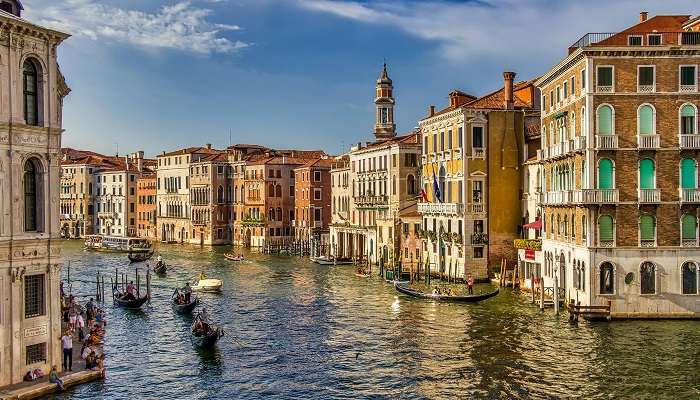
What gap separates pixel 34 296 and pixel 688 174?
867 inches

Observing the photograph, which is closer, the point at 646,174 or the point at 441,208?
the point at 646,174

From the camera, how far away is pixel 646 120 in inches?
1136

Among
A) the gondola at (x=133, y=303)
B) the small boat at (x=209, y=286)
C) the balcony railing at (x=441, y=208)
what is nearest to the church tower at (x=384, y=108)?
the balcony railing at (x=441, y=208)

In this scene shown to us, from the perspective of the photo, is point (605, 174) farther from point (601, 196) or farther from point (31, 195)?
point (31, 195)

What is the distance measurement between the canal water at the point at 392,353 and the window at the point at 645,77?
8337mm

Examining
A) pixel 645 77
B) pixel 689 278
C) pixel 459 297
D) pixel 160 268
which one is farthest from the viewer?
pixel 160 268

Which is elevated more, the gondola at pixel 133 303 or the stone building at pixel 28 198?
the stone building at pixel 28 198

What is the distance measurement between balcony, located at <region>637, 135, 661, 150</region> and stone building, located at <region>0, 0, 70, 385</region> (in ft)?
64.3

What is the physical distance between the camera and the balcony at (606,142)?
94.3 ft

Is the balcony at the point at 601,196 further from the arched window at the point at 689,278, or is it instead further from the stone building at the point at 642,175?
the arched window at the point at 689,278

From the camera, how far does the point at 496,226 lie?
41031mm

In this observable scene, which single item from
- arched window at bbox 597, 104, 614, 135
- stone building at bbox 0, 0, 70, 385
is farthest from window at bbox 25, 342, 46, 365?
arched window at bbox 597, 104, 614, 135

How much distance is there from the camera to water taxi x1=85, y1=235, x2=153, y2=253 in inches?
2697

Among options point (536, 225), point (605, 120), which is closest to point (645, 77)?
point (605, 120)
